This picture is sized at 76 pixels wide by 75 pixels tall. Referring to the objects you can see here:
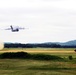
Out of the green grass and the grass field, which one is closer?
the green grass

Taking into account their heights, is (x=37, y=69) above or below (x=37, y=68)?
below

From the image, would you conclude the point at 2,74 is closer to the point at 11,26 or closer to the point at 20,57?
the point at 20,57

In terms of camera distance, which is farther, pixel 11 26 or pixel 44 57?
pixel 11 26

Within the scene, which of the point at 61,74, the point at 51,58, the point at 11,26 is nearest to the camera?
the point at 61,74

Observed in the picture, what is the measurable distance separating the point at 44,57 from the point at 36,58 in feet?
7.33

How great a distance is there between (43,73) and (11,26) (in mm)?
58501

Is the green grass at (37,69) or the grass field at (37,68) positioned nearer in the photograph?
the green grass at (37,69)

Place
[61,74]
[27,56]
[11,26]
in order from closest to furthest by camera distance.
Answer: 1. [61,74]
2. [27,56]
3. [11,26]

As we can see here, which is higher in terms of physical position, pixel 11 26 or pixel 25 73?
pixel 11 26

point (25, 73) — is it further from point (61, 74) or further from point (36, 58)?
point (36, 58)

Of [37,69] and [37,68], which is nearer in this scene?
[37,69]

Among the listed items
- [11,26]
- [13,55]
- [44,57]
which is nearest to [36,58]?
[44,57]

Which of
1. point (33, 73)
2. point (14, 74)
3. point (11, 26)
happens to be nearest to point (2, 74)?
point (14, 74)

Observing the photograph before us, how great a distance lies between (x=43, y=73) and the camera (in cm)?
5253
